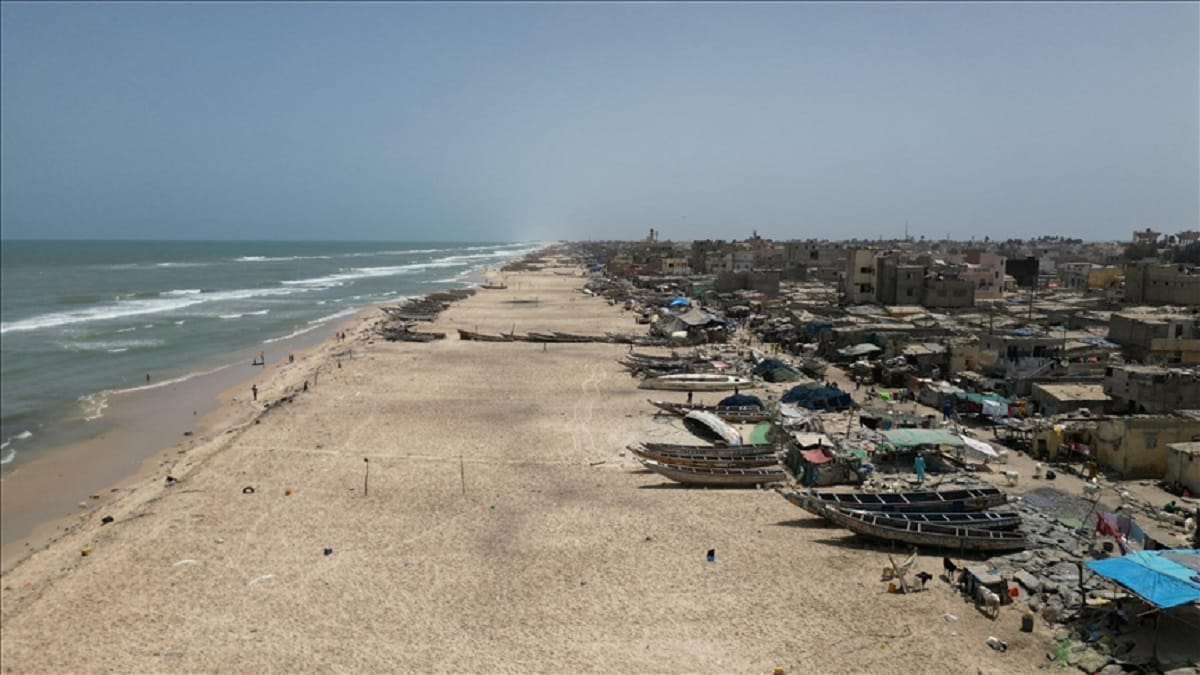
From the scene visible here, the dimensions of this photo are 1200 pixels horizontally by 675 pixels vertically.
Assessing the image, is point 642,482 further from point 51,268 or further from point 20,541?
point 51,268

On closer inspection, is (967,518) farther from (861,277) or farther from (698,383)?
(861,277)

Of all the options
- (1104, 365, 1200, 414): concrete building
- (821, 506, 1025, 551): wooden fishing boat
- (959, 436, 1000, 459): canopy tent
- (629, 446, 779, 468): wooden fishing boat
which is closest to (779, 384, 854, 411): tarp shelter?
(959, 436, 1000, 459): canopy tent

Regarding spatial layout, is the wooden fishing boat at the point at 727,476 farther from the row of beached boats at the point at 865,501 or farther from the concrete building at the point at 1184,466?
the concrete building at the point at 1184,466

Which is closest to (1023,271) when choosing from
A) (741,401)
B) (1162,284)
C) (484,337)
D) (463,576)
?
(1162,284)

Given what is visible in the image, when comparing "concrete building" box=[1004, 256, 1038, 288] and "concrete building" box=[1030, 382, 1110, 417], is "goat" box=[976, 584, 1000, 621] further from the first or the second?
"concrete building" box=[1004, 256, 1038, 288]

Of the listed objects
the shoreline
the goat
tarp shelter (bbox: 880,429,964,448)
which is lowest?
the shoreline

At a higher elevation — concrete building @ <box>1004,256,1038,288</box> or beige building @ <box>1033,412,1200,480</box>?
concrete building @ <box>1004,256,1038,288</box>

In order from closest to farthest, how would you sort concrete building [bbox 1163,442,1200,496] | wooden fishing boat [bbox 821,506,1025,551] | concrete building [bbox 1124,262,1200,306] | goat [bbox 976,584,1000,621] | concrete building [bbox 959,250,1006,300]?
1. goat [bbox 976,584,1000,621]
2. wooden fishing boat [bbox 821,506,1025,551]
3. concrete building [bbox 1163,442,1200,496]
4. concrete building [bbox 1124,262,1200,306]
5. concrete building [bbox 959,250,1006,300]
